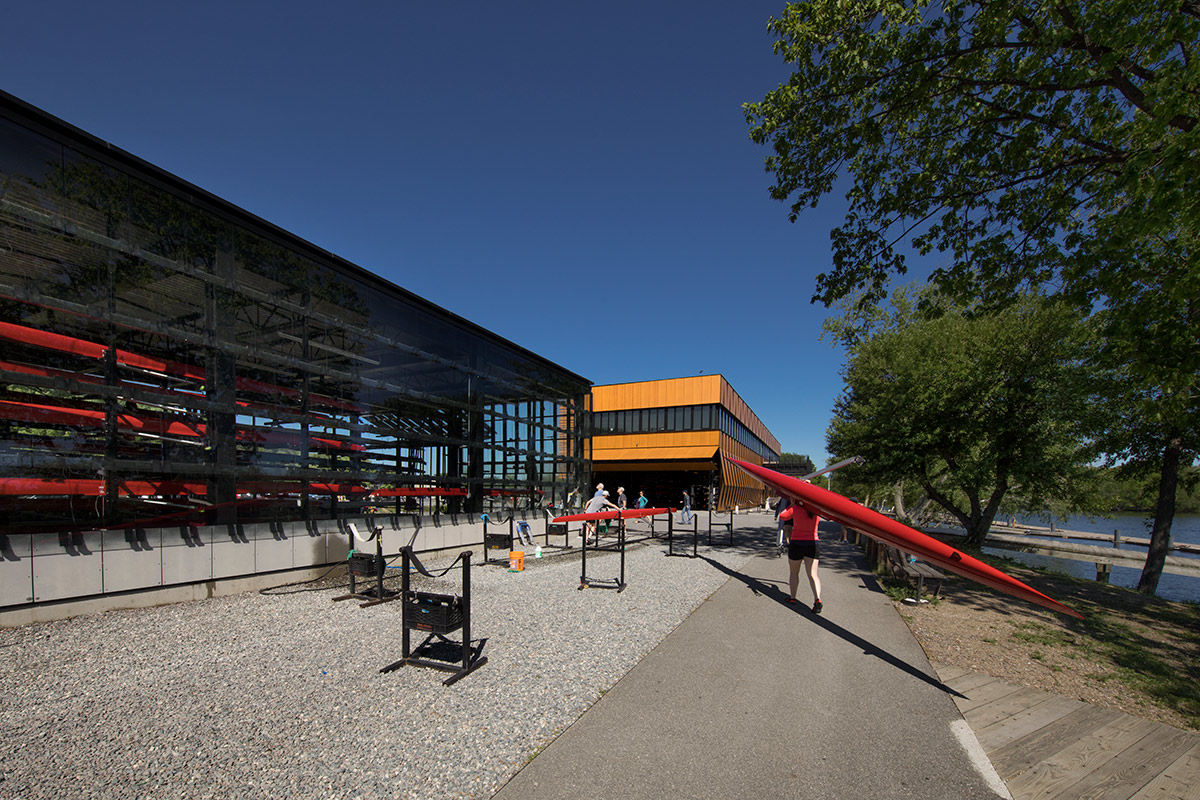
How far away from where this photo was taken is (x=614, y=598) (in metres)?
8.35

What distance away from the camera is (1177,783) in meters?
3.40

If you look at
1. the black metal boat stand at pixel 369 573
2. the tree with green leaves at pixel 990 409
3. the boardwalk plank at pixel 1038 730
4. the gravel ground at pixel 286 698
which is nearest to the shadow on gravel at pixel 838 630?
the boardwalk plank at pixel 1038 730

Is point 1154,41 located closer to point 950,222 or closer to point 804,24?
point 950,222

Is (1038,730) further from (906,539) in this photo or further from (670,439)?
(670,439)

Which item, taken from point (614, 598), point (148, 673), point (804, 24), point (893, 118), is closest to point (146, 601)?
point (148, 673)

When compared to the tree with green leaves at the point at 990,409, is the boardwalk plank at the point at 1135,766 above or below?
below

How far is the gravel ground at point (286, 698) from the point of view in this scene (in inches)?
128

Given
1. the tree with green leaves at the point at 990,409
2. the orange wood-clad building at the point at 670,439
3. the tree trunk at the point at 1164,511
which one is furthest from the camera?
the orange wood-clad building at the point at 670,439

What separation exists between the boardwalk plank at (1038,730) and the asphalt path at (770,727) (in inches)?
8.9

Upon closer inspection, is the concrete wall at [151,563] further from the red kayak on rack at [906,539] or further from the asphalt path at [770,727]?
the red kayak on rack at [906,539]

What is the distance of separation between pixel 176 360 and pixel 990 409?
2439cm

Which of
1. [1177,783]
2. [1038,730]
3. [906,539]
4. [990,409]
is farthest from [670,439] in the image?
[1177,783]

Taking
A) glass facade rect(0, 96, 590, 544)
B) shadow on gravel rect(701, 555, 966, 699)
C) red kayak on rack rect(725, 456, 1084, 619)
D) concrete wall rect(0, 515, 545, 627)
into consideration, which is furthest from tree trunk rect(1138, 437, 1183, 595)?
glass facade rect(0, 96, 590, 544)

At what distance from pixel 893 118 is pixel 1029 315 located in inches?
499
